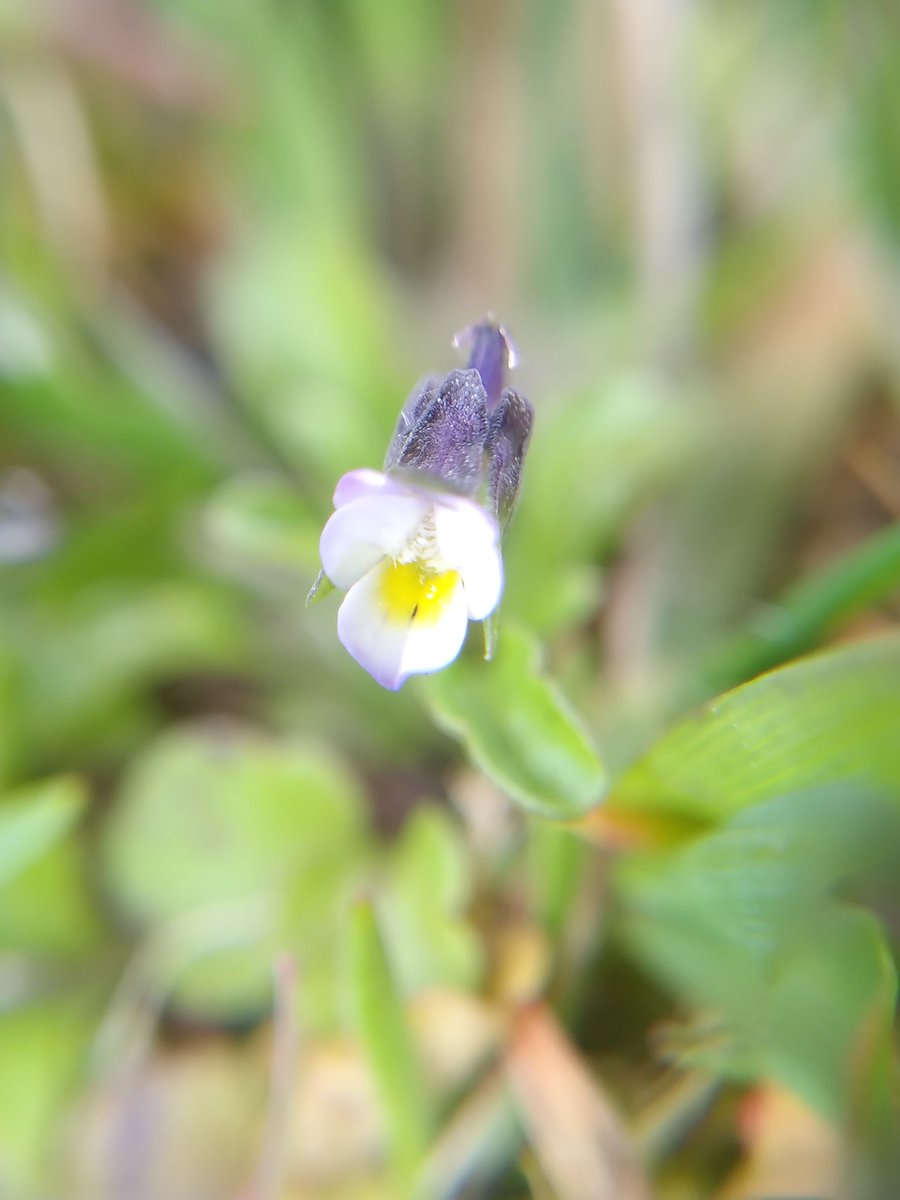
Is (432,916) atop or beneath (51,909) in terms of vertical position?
beneath

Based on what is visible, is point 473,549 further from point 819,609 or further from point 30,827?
point 30,827

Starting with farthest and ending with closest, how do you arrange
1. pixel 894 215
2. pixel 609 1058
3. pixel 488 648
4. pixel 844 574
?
pixel 894 215 → pixel 609 1058 → pixel 844 574 → pixel 488 648

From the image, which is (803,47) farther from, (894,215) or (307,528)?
(307,528)

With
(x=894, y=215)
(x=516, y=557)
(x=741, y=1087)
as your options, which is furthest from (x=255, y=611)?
(x=894, y=215)

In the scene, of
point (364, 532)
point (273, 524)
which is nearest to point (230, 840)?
point (273, 524)

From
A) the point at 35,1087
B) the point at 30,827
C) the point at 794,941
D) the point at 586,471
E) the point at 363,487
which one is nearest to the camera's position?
the point at 363,487

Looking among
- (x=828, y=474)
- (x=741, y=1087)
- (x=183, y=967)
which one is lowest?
(x=741, y=1087)
